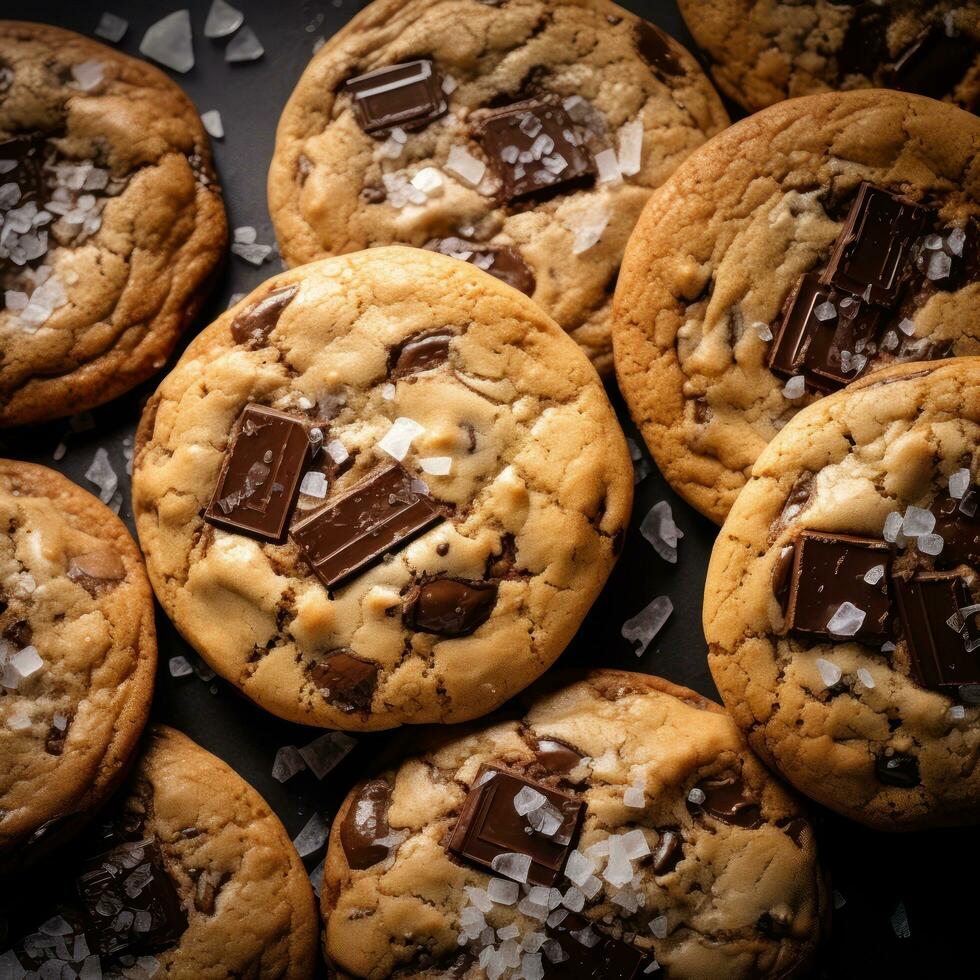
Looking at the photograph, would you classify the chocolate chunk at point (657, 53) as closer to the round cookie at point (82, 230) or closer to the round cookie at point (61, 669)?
the round cookie at point (82, 230)

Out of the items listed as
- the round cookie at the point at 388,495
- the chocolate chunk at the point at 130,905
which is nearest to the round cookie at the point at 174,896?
the chocolate chunk at the point at 130,905

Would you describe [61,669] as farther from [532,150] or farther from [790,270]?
[790,270]

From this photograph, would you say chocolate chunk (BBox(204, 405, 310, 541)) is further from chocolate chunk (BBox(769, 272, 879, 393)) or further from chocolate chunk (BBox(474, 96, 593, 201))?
chocolate chunk (BBox(769, 272, 879, 393))

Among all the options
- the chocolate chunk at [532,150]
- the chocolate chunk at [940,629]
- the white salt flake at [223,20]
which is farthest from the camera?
the white salt flake at [223,20]

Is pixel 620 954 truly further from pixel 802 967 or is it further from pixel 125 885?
pixel 125 885

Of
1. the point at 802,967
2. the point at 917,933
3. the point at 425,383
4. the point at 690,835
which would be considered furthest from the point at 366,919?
the point at 917,933

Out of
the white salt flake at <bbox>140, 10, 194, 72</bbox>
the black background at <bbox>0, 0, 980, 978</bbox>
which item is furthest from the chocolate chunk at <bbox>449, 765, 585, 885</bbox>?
the white salt flake at <bbox>140, 10, 194, 72</bbox>

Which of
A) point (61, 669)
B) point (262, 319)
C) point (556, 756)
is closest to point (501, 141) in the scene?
point (262, 319)
